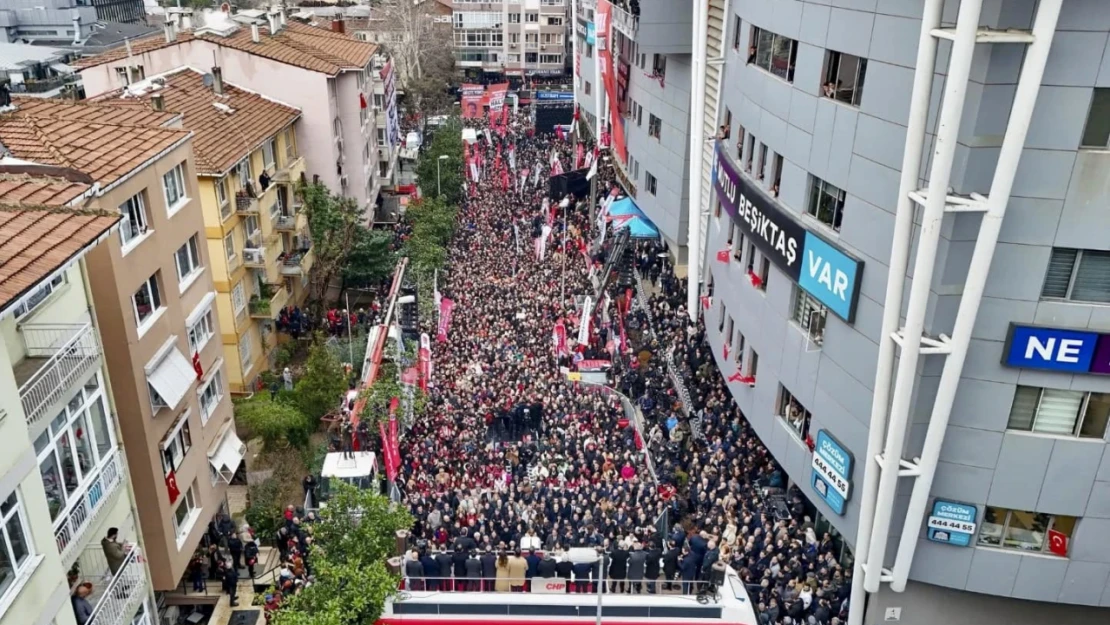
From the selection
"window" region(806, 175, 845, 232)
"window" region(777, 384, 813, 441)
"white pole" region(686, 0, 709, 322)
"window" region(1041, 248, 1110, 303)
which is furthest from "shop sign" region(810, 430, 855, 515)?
"white pole" region(686, 0, 709, 322)

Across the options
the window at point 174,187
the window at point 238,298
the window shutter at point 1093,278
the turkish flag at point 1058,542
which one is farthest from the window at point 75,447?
the turkish flag at point 1058,542

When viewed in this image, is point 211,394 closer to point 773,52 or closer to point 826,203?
point 826,203

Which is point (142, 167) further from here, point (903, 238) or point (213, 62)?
point (213, 62)

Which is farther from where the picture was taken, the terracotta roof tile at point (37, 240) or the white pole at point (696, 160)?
the white pole at point (696, 160)

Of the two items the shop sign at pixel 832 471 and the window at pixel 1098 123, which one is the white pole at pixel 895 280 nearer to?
the shop sign at pixel 832 471

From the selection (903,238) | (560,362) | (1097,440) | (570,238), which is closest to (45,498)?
(903,238)

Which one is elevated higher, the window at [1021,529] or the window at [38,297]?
the window at [38,297]

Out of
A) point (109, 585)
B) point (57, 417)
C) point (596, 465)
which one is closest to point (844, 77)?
point (596, 465)
